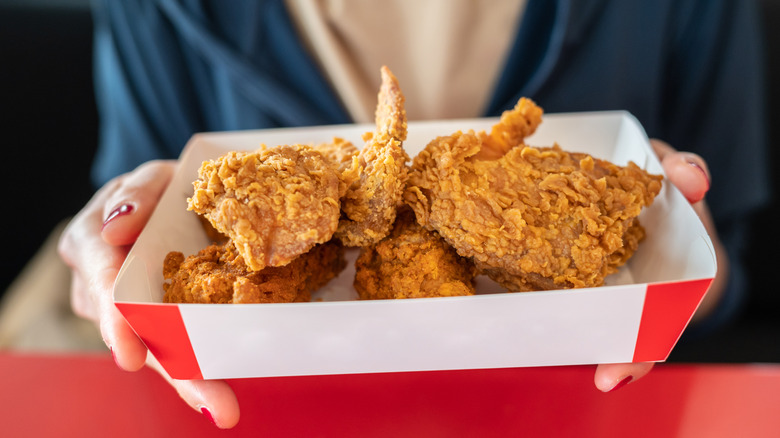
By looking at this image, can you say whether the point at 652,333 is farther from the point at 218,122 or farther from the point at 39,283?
the point at 39,283

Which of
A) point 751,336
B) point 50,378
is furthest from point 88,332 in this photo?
point 751,336

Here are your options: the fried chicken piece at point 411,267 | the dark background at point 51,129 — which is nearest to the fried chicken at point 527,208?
the fried chicken piece at point 411,267

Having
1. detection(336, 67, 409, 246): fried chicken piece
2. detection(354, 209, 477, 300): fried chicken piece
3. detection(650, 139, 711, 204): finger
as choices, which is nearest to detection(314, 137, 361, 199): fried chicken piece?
detection(336, 67, 409, 246): fried chicken piece

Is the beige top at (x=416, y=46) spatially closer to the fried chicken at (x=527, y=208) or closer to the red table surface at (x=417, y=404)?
the fried chicken at (x=527, y=208)

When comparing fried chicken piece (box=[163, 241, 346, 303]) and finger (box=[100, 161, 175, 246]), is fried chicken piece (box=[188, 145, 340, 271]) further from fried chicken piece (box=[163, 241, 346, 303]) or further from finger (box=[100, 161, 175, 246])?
finger (box=[100, 161, 175, 246])

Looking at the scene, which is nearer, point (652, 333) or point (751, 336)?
point (652, 333)

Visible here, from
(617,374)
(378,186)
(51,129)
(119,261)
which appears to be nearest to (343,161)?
(378,186)
